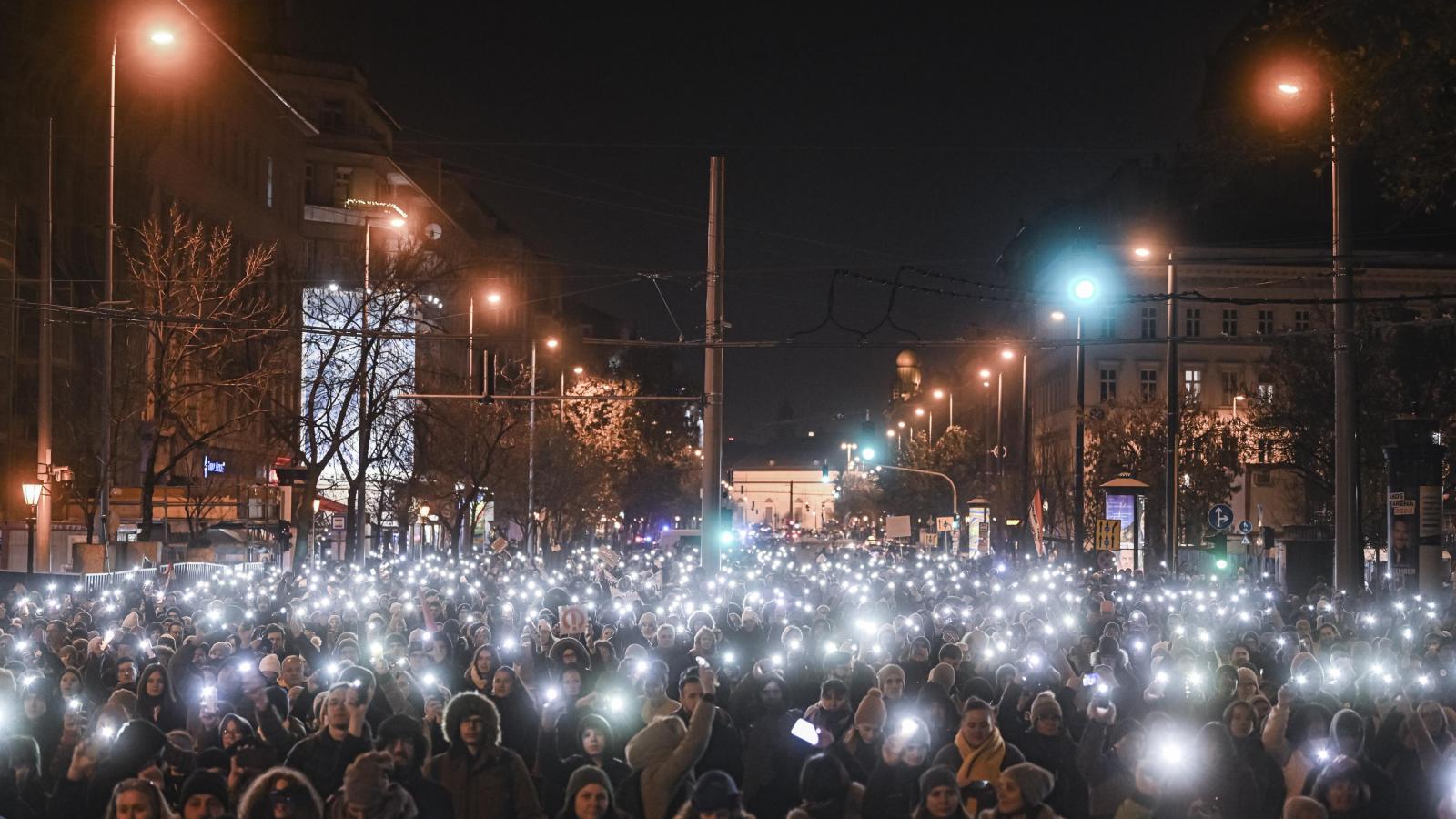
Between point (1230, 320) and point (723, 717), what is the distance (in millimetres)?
82093

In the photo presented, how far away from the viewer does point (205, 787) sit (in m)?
9.22

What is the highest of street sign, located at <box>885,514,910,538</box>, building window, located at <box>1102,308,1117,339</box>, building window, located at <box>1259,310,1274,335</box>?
building window, located at <box>1259,310,1274,335</box>

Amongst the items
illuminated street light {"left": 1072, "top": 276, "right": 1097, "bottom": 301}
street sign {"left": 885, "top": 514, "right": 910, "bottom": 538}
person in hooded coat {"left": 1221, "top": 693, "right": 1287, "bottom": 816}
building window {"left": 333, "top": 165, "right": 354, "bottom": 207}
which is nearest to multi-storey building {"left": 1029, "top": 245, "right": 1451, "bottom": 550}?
street sign {"left": 885, "top": 514, "right": 910, "bottom": 538}

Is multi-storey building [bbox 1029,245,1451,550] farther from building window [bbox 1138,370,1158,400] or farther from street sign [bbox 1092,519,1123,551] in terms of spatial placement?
street sign [bbox 1092,519,1123,551]

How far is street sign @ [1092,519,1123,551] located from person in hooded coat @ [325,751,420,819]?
28.9 meters

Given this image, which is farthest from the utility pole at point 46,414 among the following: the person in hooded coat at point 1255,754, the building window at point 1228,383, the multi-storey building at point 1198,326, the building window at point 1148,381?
the building window at point 1148,381

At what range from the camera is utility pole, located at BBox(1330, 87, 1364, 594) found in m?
25.4

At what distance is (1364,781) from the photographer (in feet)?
30.6

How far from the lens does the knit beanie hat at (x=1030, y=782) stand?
8.70 meters

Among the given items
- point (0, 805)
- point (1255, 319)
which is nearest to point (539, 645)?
point (0, 805)

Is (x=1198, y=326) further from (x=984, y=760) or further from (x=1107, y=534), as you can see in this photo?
(x=984, y=760)

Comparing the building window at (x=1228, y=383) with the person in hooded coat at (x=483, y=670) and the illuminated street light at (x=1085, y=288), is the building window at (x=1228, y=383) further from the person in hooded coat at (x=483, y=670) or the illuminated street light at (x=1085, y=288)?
the person in hooded coat at (x=483, y=670)

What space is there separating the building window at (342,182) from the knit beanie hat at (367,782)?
89383 mm

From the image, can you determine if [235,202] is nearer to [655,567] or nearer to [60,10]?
[60,10]
